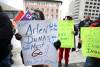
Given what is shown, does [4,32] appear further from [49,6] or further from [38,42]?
[49,6]

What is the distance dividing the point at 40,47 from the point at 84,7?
132560 millimetres

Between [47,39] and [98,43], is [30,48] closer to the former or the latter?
[47,39]

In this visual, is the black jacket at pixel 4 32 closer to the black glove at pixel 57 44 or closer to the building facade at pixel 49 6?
the black glove at pixel 57 44

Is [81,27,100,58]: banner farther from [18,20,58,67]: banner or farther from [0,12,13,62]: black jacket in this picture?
[0,12,13,62]: black jacket

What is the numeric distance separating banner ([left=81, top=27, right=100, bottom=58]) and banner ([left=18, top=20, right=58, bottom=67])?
70cm

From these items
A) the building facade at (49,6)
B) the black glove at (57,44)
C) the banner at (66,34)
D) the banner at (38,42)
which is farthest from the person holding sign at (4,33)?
the building facade at (49,6)

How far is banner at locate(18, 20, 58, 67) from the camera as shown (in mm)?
5540

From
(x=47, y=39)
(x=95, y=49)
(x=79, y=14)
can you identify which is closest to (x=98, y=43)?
(x=95, y=49)

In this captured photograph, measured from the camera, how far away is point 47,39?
227 inches

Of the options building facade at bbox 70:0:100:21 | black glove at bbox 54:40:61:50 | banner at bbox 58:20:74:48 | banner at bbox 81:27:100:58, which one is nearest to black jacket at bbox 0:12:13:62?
black glove at bbox 54:40:61:50

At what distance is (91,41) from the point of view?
20.2 feet

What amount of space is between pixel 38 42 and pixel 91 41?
113 centimetres

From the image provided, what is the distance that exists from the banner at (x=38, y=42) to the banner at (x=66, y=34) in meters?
2.74

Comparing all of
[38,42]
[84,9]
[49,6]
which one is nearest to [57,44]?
[38,42]
